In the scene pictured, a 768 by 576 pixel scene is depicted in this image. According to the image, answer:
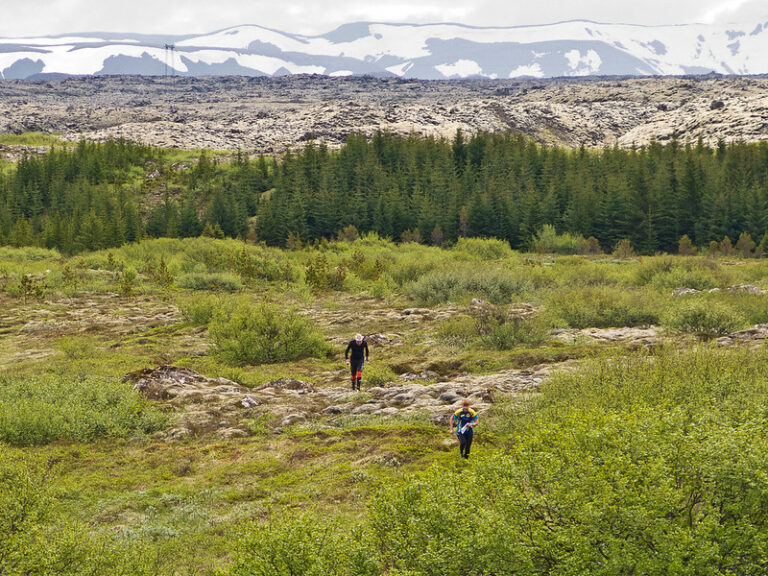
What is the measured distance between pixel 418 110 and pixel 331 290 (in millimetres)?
113979

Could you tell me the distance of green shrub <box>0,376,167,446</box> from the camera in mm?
13885

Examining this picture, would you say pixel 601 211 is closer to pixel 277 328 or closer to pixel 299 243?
pixel 299 243

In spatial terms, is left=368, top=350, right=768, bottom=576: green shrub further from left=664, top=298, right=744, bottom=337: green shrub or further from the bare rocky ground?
the bare rocky ground

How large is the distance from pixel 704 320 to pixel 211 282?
3086cm

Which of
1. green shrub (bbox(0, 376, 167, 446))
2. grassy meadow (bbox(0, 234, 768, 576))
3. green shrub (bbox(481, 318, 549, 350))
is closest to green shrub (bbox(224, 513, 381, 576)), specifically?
grassy meadow (bbox(0, 234, 768, 576))

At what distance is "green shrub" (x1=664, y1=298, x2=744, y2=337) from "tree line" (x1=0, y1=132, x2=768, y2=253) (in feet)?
151

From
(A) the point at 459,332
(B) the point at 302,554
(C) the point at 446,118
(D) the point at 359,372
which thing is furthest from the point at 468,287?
(C) the point at 446,118

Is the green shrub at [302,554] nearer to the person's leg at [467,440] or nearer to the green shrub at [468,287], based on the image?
the person's leg at [467,440]

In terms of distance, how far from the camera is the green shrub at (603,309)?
25.3 m

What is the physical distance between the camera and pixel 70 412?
14531mm

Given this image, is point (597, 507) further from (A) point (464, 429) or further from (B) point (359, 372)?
(B) point (359, 372)

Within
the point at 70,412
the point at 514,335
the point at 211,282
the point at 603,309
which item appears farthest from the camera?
the point at 211,282

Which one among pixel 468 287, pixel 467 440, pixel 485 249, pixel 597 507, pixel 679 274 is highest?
pixel 597 507

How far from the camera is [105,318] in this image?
32.0 meters
